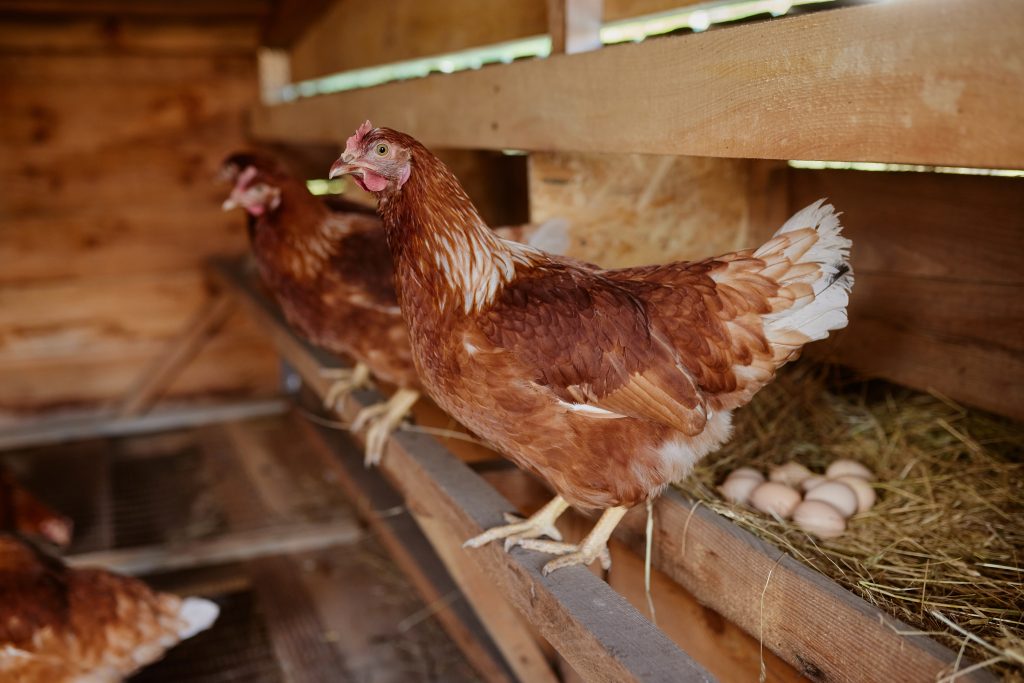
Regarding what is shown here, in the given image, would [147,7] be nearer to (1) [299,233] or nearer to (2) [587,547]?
(1) [299,233]

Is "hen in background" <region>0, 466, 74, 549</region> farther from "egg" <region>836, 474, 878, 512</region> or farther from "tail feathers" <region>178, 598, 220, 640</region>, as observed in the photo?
"egg" <region>836, 474, 878, 512</region>

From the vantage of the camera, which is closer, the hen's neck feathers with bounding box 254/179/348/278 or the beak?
the beak

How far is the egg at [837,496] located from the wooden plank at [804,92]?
0.65 m

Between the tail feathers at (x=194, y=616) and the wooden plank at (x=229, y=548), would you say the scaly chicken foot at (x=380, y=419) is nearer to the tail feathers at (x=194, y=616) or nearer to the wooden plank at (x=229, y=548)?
the tail feathers at (x=194, y=616)

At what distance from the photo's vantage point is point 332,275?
1981mm

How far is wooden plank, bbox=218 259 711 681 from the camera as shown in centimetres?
85

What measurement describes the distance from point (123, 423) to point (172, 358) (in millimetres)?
383

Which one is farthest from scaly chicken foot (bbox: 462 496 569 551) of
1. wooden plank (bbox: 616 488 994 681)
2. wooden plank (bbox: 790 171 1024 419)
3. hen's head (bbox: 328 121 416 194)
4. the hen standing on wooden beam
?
wooden plank (bbox: 790 171 1024 419)

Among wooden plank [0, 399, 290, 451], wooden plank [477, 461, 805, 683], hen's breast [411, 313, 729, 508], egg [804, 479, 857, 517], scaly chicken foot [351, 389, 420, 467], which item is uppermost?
hen's breast [411, 313, 729, 508]

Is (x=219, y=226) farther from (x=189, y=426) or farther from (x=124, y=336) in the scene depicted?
(x=189, y=426)

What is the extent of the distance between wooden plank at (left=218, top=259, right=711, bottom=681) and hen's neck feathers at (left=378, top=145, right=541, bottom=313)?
327 millimetres

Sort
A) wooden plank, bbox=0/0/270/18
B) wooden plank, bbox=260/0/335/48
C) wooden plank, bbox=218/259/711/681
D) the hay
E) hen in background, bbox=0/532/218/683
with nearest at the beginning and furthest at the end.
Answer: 1. wooden plank, bbox=218/259/711/681
2. the hay
3. hen in background, bbox=0/532/218/683
4. wooden plank, bbox=260/0/335/48
5. wooden plank, bbox=0/0/270/18

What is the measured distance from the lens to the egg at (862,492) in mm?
1404

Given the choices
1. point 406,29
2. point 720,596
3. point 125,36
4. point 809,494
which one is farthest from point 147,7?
point 720,596
